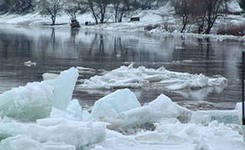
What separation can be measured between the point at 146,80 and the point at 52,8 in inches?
3883

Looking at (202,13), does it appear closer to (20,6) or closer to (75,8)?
(75,8)

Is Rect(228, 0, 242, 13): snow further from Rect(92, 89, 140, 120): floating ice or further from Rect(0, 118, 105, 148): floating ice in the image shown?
Rect(0, 118, 105, 148): floating ice

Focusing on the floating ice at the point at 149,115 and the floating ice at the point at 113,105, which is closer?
the floating ice at the point at 149,115

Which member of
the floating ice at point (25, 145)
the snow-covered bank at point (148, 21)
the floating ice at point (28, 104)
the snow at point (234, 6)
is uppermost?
the snow at point (234, 6)

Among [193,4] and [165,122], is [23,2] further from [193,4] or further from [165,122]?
[165,122]

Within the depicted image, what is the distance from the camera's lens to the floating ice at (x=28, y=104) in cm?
827

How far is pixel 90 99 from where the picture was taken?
1315cm

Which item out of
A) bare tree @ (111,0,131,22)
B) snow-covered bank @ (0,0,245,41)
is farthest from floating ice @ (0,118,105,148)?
bare tree @ (111,0,131,22)

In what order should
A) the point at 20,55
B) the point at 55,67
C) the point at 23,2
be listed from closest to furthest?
1. the point at 55,67
2. the point at 20,55
3. the point at 23,2

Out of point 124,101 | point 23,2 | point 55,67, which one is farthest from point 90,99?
point 23,2

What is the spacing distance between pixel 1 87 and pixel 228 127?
700 centimetres

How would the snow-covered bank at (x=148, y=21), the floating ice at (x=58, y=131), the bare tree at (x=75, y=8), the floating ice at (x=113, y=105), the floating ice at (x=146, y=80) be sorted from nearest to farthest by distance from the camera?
the floating ice at (x=58, y=131), the floating ice at (x=113, y=105), the floating ice at (x=146, y=80), the snow-covered bank at (x=148, y=21), the bare tree at (x=75, y=8)

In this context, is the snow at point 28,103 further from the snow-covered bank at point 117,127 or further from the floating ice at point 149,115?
the floating ice at point 149,115

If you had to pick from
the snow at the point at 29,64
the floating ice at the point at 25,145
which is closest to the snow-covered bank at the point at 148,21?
the snow at the point at 29,64
